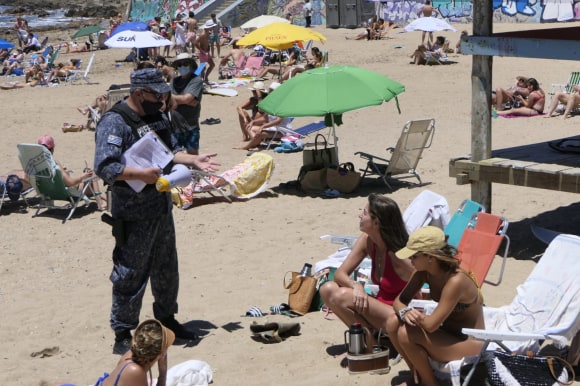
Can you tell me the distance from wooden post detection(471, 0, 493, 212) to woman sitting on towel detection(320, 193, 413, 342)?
8.83 feet

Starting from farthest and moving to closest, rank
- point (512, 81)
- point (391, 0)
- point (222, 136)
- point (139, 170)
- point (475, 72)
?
point (391, 0) → point (512, 81) → point (222, 136) → point (475, 72) → point (139, 170)

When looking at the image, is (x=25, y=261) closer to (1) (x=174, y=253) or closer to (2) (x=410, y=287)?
(1) (x=174, y=253)

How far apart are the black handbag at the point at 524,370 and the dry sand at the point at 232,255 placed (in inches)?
30.9

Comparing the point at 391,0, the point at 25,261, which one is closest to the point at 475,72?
the point at 25,261

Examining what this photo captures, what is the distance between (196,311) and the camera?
6660 millimetres

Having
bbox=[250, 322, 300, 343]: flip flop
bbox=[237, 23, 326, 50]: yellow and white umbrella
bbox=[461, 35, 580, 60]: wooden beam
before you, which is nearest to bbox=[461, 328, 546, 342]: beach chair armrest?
bbox=[250, 322, 300, 343]: flip flop

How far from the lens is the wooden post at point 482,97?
25.3 feet

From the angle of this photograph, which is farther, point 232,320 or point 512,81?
point 512,81

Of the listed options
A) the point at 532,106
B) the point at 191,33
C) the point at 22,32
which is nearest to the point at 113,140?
the point at 532,106

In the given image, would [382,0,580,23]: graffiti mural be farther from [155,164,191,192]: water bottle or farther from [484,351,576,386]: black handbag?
[484,351,576,386]: black handbag

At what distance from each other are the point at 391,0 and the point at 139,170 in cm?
2655

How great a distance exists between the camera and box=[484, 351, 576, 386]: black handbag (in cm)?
437

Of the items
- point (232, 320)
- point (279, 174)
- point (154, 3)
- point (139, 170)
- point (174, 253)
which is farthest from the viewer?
point (154, 3)

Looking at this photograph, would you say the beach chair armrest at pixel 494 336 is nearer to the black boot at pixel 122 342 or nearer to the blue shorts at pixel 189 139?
the black boot at pixel 122 342
